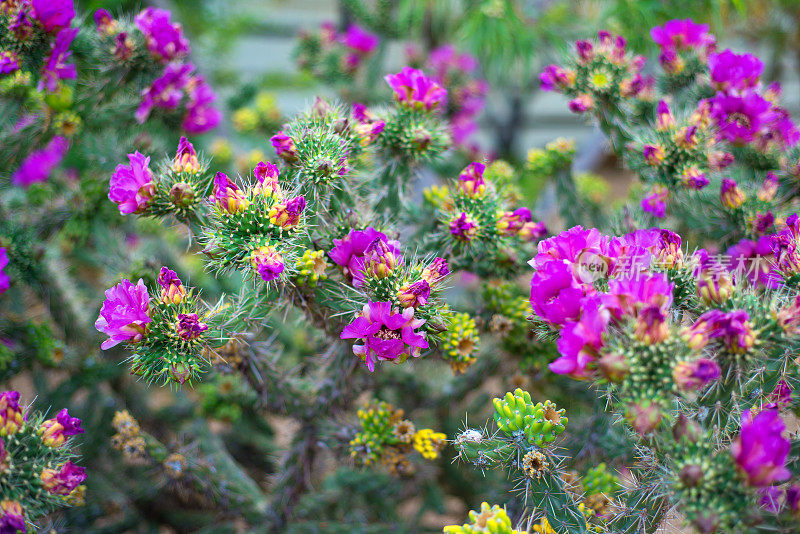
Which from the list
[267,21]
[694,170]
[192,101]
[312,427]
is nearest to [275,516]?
[312,427]

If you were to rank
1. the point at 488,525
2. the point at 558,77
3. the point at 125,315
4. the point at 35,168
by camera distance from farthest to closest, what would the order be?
the point at 35,168
the point at 558,77
the point at 125,315
the point at 488,525

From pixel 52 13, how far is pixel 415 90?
1073 millimetres

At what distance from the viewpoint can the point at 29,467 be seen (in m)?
1.30

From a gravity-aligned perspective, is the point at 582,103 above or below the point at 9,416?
above

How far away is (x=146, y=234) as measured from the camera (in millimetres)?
3330

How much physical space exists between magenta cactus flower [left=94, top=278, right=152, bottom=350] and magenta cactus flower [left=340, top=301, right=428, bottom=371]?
0.44 meters

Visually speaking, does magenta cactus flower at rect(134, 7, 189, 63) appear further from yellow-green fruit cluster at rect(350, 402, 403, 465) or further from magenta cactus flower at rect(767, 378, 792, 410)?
magenta cactus flower at rect(767, 378, 792, 410)

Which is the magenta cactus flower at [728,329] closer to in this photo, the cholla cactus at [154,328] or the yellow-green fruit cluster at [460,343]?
the yellow-green fruit cluster at [460,343]

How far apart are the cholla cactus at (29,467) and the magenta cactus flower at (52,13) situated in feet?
3.48

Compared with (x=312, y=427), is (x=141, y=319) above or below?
above

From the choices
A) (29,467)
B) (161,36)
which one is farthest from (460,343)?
(161,36)

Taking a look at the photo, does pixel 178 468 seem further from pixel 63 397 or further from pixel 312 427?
pixel 63 397

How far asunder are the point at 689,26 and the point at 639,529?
178cm

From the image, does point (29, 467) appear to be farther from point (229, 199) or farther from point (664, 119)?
point (664, 119)
